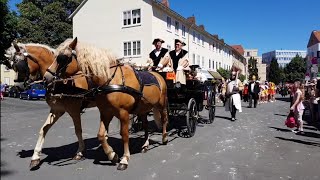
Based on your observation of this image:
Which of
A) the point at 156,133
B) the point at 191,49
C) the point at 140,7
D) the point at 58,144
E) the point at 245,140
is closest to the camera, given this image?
the point at 58,144

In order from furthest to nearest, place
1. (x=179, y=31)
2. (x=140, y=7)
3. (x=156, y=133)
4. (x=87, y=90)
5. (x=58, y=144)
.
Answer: (x=179, y=31) < (x=140, y=7) < (x=156, y=133) < (x=58, y=144) < (x=87, y=90)

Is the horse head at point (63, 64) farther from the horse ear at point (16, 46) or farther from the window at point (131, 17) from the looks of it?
the window at point (131, 17)

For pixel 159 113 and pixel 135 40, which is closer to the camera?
pixel 159 113

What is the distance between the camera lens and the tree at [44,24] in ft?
133

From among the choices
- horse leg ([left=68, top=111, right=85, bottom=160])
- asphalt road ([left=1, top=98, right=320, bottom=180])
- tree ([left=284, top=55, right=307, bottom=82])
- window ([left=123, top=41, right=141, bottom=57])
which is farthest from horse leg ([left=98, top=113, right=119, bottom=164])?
tree ([left=284, top=55, right=307, bottom=82])

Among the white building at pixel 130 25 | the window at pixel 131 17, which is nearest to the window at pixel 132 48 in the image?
the white building at pixel 130 25

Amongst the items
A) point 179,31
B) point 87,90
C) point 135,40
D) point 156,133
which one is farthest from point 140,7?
point 87,90

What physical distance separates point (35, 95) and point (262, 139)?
28.7m

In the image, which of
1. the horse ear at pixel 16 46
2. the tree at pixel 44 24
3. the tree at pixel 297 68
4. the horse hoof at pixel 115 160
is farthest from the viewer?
the tree at pixel 297 68

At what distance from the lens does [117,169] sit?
6133 mm

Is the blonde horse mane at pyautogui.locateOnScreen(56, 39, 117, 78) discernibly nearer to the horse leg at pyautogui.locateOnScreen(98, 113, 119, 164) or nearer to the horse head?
the horse head

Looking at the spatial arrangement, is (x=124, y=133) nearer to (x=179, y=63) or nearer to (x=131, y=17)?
(x=179, y=63)

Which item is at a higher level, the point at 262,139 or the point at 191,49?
the point at 191,49

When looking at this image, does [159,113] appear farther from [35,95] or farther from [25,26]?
[25,26]
